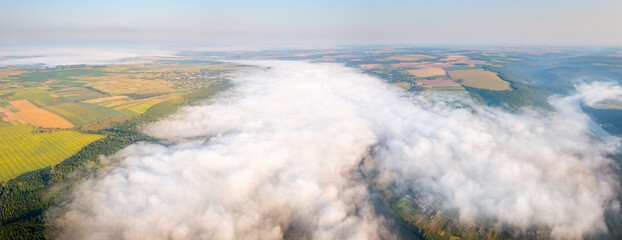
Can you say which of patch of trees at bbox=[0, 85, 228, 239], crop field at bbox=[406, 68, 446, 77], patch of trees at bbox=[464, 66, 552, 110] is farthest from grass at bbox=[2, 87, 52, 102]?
crop field at bbox=[406, 68, 446, 77]

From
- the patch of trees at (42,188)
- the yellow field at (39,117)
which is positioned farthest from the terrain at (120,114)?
the yellow field at (39,117)

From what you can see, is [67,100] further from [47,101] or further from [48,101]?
[47,101]

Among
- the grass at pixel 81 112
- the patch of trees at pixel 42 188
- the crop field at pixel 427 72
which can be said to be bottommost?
the patch of trees at pixel 42 188

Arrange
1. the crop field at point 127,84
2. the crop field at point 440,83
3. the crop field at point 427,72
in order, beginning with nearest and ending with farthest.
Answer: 1. the crop field at point 127,84
2. the crop field at point 440,83
3. the crop field at point 427,72

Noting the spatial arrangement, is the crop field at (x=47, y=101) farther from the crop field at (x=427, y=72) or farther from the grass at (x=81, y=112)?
the crop field at (x=427, y=72)

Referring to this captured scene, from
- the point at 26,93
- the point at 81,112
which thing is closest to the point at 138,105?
the point at 81,112

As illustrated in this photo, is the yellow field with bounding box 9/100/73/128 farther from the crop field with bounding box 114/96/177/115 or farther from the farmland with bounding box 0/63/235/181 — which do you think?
the crop field with bounding box 114/96/177/115

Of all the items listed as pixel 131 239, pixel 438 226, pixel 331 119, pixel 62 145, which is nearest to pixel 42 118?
pixel 62 145
